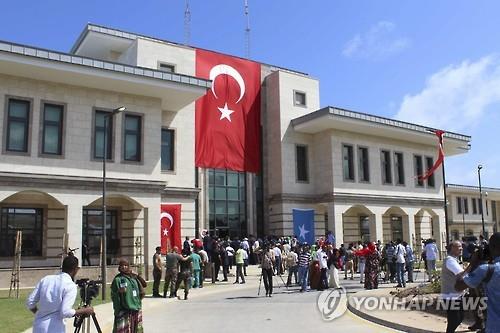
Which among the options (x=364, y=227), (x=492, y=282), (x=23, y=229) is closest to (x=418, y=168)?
(x=364, y=227)

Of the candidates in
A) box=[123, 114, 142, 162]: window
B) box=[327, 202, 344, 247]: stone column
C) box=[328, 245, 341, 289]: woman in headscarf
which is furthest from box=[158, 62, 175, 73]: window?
box=[328, 245, 341, 289]: woman in headscarf

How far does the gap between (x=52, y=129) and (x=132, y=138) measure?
384 cm

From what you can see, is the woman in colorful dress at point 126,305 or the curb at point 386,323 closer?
the woman in colorful dress at point 126,305

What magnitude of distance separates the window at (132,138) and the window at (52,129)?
10.2 ft

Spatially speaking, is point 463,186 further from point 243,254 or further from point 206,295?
point 206,295

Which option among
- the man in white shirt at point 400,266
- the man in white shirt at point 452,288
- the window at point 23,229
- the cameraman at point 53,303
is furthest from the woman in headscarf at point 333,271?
the cameraman at point 53,303

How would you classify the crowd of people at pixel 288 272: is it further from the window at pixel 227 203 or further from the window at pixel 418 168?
the window at pixel 418 168

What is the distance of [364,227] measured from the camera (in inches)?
1497

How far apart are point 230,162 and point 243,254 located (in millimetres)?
8483

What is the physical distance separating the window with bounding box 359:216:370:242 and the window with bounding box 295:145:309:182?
227 inches

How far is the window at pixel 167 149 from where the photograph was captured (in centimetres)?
2919

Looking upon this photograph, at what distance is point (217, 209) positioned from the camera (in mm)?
33219

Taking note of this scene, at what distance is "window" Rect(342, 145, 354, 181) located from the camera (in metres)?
35.6

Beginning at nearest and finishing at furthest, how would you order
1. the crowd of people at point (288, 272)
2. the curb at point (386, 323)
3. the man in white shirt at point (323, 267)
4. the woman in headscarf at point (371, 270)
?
the crowd of people at point (288, 272) < the curb at point (386, 323) < the woman in headscarf at point (371, 270) < the man in white shirt at point (323, 267)
